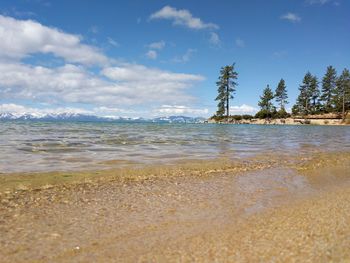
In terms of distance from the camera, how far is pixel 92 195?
5.62m

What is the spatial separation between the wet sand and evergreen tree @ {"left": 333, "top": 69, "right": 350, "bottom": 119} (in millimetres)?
84842

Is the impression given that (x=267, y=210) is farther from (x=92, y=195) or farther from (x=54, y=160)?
(x=54, y=160)

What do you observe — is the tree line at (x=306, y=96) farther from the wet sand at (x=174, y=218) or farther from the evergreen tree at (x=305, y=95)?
the wet sand at (x=174, y=218)

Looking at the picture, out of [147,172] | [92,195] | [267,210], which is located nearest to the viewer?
[267,210]

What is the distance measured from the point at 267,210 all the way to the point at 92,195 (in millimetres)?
3131

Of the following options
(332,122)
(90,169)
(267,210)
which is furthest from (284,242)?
(332,122)

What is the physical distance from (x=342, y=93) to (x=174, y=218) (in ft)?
314

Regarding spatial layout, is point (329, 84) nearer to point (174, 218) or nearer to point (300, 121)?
point (300, 121)

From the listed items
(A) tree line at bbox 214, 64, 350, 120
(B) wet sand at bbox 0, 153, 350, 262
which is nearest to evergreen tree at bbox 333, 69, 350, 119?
(A) tree line at bbox 214, 64, 350, 120

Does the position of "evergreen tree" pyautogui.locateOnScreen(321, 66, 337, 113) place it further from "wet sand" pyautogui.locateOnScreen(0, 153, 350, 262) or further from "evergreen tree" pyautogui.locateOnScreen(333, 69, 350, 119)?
"wet sand" pyautogui.locateOnScreen(0, 153, 350, 262)

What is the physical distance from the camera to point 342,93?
86.2 meters

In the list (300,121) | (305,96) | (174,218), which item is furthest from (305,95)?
(174,218)

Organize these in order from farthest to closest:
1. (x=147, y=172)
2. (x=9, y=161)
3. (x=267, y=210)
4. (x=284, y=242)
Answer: (x=9, y=161) → (x=147, y=172) → (x=267, y=210) → (x=284, y=242)

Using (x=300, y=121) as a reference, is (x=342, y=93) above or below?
above
